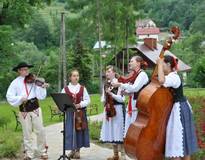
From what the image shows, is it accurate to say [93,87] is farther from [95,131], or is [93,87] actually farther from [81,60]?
[95,131]

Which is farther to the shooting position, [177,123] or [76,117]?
[76,117]

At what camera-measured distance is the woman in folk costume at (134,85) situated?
9.41 meters

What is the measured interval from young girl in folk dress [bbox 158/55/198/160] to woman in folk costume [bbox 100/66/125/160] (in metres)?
2.35

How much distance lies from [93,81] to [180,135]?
50105 millimetres

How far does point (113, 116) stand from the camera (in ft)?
35.3

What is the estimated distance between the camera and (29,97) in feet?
35.4

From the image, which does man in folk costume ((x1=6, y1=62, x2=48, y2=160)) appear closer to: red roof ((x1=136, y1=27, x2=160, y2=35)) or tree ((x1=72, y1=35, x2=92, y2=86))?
tree ((x1=72, y1=35, x2=92, y2=86))

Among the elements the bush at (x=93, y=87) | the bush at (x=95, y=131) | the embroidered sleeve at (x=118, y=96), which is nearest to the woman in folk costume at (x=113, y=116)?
the embroidered sleeve at (x=118, y=96)

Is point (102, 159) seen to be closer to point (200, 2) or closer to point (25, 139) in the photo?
point (25, 139)

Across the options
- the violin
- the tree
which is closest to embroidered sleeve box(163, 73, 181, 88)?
the violin

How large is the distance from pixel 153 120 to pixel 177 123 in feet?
1.19

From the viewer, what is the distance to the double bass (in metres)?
8.02

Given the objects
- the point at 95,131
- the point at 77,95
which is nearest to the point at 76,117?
the point at 77,95

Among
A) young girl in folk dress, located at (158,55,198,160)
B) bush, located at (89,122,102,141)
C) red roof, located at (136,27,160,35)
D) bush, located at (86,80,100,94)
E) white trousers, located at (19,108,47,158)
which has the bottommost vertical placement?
bush, located at (86,80,100,94)
